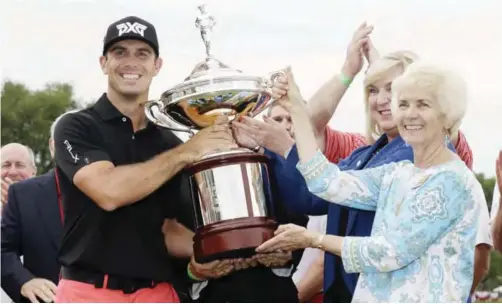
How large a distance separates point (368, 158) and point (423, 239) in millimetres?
687

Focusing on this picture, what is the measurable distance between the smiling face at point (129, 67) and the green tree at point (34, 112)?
23.4 metres

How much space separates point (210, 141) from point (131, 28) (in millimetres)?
648

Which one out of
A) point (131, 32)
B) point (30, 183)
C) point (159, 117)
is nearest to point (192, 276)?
point (159, 117)

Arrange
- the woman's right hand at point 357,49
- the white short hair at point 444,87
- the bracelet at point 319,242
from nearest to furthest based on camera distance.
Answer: the white short hair at point 444,87
the bracelet at point 319,242
the woman's right hand at point 357,49

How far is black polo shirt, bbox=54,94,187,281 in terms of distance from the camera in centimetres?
414

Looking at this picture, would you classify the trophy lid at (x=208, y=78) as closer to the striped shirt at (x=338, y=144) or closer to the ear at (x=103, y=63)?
the ear at (x=103, y=63)

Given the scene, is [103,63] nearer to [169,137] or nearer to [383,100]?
[169,137]

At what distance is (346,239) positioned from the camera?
3588 millimetres

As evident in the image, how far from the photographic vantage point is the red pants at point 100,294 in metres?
4.16

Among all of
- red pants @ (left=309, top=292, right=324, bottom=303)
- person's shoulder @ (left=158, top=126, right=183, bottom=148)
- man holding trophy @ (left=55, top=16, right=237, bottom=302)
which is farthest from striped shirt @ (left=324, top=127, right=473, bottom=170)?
man holding trophy @ (left=55, top=16, right=237, bottom=302)

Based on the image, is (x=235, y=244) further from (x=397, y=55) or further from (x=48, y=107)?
(x=48, y=107)

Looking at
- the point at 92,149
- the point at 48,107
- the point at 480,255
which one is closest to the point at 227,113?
the point at 92,149

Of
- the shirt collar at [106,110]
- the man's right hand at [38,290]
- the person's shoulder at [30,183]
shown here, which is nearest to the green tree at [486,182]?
the person's shoulder at [30,183]

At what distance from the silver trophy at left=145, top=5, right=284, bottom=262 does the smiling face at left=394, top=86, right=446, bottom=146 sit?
633mm
